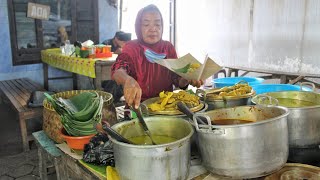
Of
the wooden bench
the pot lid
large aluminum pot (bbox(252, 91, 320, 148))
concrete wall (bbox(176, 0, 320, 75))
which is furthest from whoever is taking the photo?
concrete wall (bbox(176, 0, 320, 75))

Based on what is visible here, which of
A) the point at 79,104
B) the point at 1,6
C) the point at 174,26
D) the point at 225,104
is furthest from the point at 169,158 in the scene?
the point at 174,26

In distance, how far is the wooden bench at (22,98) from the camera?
13.4 ft

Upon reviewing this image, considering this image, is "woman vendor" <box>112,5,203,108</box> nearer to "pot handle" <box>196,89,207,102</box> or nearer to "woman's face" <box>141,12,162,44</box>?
"woman's face" <box>141,12,162,44</box>

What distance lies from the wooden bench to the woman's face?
2.42 meters

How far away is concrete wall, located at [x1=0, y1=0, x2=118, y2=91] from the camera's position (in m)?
6.32

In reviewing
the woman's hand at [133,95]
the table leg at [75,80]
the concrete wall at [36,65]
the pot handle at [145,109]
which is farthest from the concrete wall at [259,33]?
the woman's hand at [133,95]

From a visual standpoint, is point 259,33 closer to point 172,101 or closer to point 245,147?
point 172,101

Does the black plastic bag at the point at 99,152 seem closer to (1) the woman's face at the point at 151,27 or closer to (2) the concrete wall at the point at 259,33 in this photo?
(1) the woman's face at the point at 151,27

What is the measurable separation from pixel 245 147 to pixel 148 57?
4.70ft

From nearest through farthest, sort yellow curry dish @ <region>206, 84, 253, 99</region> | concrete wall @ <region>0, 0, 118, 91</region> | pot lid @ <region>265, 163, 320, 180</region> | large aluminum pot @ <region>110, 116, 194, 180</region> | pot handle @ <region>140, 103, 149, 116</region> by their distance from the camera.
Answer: large aluminum pot @ <region>110, 116, 194, 180</region> < pot lid @ <region>265, 163, 320, 180</region> < pot handle @ <region>140, 103, 149, 116</region> < yellow curry dish @ <region>206, 84, 253, 99</region> < concrete wall @ <region>0, 0, 118, 91</region>

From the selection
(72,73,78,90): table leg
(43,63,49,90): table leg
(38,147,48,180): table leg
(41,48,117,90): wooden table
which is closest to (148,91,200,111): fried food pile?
(38,147,48,180): table leg

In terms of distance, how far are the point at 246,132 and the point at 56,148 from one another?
1357mm

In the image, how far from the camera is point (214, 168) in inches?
52.7

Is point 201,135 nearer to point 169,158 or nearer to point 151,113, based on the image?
point 169,158
